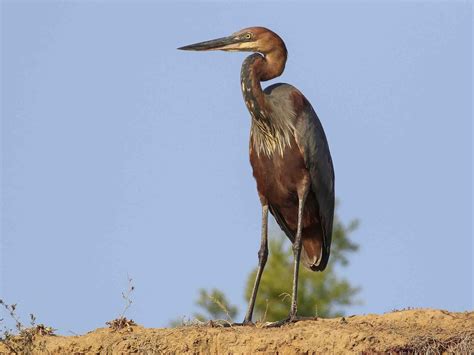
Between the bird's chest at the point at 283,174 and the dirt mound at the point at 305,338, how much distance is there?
1488mm

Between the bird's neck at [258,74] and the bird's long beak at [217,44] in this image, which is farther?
the bird's long beak at [217,44]

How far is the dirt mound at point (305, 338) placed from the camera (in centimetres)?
1119

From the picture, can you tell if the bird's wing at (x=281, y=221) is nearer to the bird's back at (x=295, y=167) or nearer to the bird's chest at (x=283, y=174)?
the bird's back at (x=295, y=167)

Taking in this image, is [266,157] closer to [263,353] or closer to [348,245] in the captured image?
[263,353]

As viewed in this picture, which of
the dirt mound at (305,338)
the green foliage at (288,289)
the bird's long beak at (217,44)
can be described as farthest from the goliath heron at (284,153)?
the green foliage at (288,289)

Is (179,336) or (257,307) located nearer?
(179,336)

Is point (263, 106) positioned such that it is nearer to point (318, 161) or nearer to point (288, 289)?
point (318, 161)

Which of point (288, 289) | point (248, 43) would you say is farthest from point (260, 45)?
point (288, 289)

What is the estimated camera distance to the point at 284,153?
13.1 meters

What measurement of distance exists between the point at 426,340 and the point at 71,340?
142 inches

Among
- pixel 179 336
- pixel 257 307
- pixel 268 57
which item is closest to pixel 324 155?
pixel 268 57

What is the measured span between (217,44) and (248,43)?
38 cm

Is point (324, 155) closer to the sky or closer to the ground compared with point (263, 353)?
closer to the sky

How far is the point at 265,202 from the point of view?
1334 cm
